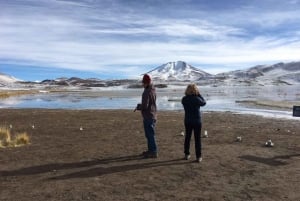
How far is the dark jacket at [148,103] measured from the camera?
39.7 feet

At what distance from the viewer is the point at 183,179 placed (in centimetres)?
991

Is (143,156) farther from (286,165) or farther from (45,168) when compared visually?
(286,165)

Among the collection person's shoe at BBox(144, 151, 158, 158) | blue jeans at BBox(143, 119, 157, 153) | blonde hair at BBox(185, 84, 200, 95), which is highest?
blonde hair at BBox(185, 84, 200, 95)

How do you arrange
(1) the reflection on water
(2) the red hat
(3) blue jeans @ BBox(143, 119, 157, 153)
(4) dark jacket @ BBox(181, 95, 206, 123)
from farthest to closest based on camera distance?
(1) the reflection on water → (3) blue jeans @ BBox(143, 119, 157, 153) → (2) the red hat → (4) dark jacket @ BBox(181, 95, 206, 123)

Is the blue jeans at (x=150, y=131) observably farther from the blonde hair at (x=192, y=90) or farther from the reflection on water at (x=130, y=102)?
the reflection on water at (x=130, y=102)

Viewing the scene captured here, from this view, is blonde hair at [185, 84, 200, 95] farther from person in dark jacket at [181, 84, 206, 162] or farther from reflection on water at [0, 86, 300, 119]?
reflection on water at [0, 86, 300, 119]

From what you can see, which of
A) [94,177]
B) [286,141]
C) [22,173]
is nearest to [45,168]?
[22,173]

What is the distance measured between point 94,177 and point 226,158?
3899mm

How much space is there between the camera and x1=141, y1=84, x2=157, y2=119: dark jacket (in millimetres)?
12086

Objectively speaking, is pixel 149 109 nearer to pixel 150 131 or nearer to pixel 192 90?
pixel 150 131

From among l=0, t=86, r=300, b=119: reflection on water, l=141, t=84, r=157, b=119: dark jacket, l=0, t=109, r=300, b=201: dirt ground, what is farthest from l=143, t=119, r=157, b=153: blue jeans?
l=0, t=86, r=300, b=119: reflection on water

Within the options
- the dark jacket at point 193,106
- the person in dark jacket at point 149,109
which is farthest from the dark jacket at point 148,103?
the dark jacket at point 193,106

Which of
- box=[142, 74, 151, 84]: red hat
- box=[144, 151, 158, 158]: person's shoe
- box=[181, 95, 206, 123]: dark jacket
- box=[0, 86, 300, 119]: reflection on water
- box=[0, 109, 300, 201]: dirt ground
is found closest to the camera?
Result: box=[0, 109, 300, 201]: dirt ground

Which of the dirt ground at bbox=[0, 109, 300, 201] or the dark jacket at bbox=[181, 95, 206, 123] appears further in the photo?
the dark jacket at bbox=[181, 95, 206, 123]
